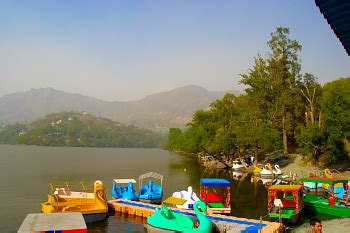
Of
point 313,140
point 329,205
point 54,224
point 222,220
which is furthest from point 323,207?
point 313,140

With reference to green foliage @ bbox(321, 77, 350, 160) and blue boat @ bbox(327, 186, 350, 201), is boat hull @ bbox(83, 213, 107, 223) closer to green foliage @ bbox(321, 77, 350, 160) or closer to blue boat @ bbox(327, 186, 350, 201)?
blue boat @ bbox(327, 186, 350, 201)

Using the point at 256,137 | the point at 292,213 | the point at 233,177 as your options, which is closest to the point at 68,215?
the point at 292,213

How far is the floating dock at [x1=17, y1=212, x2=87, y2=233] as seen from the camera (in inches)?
616

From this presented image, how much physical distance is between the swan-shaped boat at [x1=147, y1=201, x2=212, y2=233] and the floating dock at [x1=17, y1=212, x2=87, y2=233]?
20.9ft

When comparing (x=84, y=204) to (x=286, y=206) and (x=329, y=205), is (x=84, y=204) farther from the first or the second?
(x=329, y=205)

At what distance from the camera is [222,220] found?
82.6 feet

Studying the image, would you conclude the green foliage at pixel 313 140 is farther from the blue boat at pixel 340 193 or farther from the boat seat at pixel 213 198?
the boat seat at pixel 213 198

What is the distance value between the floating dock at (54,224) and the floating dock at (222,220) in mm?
9580

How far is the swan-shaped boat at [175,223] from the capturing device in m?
22.3

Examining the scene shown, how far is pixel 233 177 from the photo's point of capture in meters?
55.6

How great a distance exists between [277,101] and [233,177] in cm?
1893

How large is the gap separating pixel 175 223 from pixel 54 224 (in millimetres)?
8659

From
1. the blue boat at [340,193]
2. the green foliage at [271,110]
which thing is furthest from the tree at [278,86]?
the blue boat at [340,193]

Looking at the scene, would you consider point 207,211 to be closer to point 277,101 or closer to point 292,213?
point 292,213
